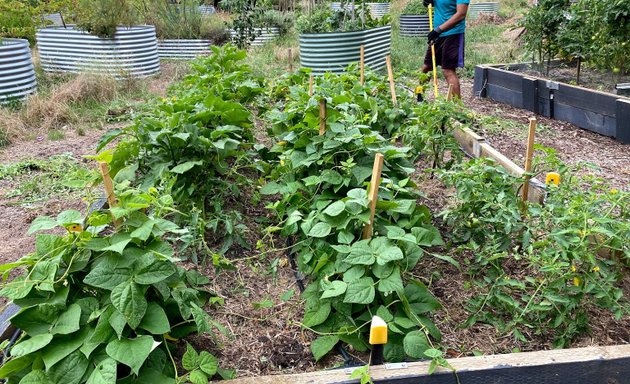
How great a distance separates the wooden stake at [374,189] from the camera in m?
2.14

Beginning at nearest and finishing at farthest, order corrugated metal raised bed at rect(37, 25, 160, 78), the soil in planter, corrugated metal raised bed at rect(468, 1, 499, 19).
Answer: the soil in planter → corrugated metal raised bed at rect(37, 25, 160, 78) → corrugated metal raised bed at rect(468, 1, 499, 19)

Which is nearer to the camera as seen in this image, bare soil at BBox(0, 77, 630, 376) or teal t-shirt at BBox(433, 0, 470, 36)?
bare soil at BBox(0, 77, 630, 376)

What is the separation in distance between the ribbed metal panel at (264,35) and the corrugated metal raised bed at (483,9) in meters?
8.26

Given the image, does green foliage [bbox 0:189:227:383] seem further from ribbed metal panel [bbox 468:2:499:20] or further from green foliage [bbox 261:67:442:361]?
ribbed metal panel [bbox 468:2:499:20]

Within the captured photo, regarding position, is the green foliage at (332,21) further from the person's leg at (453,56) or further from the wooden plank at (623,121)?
the wooden plank at (623,121)

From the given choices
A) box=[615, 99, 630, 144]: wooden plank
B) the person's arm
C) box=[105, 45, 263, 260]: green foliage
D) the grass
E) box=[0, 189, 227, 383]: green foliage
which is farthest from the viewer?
the person's arm

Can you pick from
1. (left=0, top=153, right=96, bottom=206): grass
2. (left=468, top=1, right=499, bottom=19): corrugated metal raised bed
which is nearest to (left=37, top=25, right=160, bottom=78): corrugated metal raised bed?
(left=0, top=153, right=96, bottom=206): grass

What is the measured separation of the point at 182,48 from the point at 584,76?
6.91 metres

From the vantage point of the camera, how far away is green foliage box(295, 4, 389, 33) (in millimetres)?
8013

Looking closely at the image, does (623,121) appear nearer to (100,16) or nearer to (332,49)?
(332,49)

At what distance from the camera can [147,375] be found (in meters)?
1.82

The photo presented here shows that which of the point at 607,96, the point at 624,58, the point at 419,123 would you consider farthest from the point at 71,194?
the point at 624,58

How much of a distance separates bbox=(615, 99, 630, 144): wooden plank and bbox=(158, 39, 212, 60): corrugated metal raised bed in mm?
7260

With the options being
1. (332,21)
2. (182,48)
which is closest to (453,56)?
(332,21)
